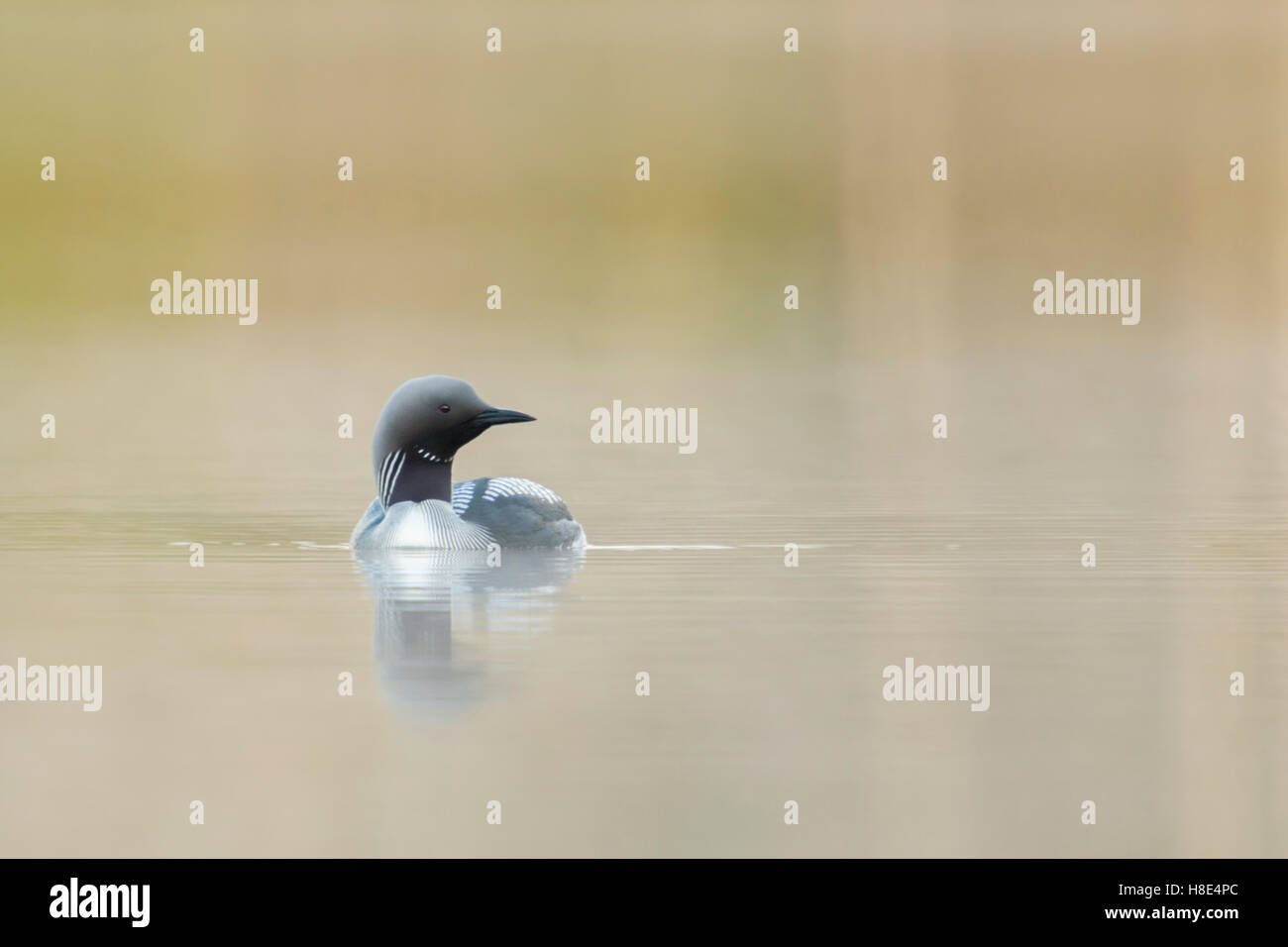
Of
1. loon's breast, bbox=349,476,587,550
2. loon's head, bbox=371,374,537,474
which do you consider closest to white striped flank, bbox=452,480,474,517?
loon's breast, bbox=349,476,587,550

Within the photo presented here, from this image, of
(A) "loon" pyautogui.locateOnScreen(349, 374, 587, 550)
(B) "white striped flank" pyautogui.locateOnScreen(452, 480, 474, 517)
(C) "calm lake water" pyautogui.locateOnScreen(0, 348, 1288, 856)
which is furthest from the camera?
(B) "white striped flank" pyautogui.locateOnScreen(452, 480, 474, 517)

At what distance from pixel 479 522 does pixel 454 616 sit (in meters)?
2.49

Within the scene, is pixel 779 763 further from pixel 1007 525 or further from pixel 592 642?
pixel 1007 525

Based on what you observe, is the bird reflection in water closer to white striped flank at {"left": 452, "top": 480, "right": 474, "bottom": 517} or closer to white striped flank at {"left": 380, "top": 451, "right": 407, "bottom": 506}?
white striped flank at {"left": 452, "top": 480, "right": 474, "bottom": 517}

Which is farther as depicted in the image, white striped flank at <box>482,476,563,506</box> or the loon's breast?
white striped flank at <box>482,476,563,506</box>

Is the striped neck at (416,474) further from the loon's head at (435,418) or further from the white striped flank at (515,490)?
the white striped flank at (515,490)

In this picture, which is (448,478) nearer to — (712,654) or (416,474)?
(416,474)

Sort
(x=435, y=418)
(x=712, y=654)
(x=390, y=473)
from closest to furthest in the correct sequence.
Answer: (x=712, y=654), (x=435, y=418), (x=390, y=473)

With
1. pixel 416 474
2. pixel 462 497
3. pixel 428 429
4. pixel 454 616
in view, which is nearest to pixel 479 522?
pixel 462 497

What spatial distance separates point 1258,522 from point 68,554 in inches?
243

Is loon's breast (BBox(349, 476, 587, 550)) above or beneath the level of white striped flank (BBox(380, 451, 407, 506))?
beneath

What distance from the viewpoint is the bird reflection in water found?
22.9 ft

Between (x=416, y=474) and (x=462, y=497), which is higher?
(x=416, y=474)

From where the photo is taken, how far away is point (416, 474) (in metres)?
11.0
